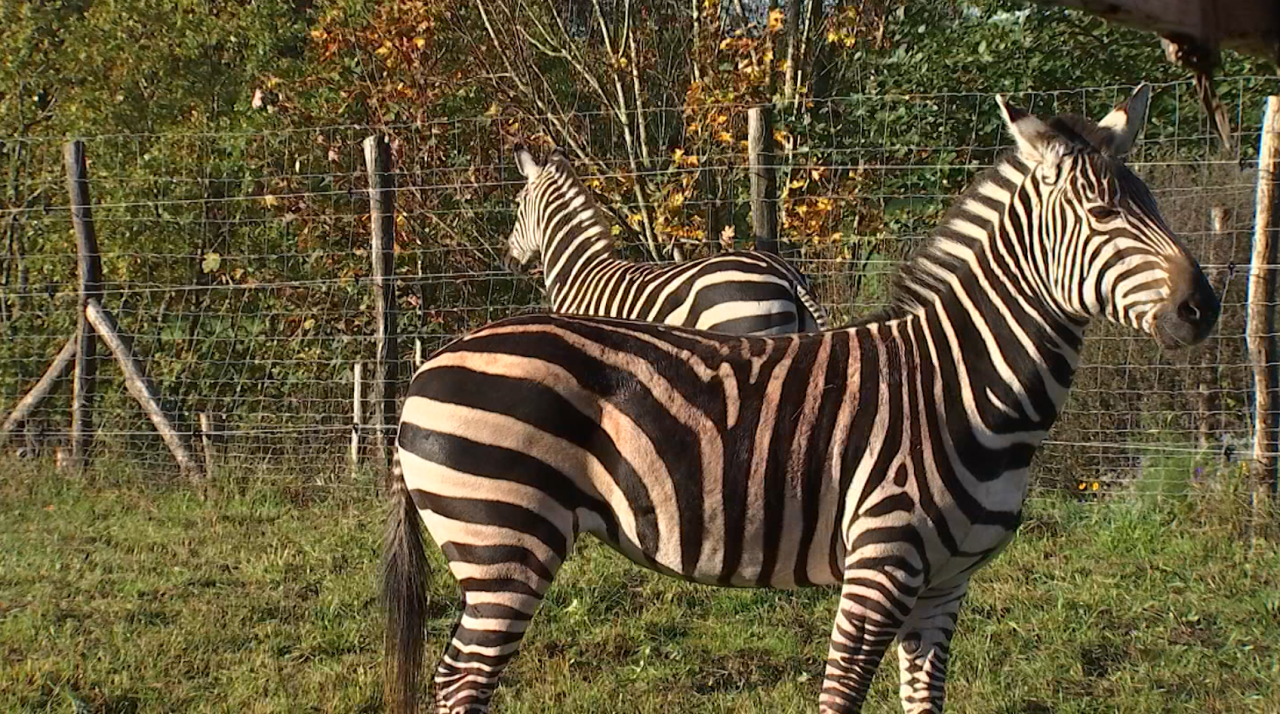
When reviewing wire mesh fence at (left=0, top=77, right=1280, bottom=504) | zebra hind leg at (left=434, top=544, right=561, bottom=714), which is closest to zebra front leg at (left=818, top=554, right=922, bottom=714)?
zebra hind leg at (left=434, top=544, right=561, bottom=714)

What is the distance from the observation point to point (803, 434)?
3.68 meters

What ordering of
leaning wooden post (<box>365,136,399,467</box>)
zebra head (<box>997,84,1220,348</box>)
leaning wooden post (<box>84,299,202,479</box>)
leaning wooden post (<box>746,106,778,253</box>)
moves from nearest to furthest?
zebra head (<box>997,84,1220,348</box>)
leaning wooden post (<box>746,106,778,253</box>)
leaning wooden post (<box>365,136,399,467</box>)
leaning wooden post (<box>84,299,202,479</box>)

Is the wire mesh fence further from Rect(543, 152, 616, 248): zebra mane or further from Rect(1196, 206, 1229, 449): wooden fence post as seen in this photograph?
Rect(543, 152, 616, 248): zebra mane

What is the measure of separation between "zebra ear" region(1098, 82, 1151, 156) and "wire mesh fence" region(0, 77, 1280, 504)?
345 cm

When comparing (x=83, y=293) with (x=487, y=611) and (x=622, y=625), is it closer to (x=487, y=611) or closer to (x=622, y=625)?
(x=622, y=625)

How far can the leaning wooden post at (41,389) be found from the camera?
8.73 m

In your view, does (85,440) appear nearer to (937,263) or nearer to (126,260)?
(126,260)

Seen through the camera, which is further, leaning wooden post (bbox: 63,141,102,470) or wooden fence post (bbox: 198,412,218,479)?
leaning wooden post (bbox: 63,141,102,470)

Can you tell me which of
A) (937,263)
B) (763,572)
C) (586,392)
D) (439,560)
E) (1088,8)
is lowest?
(439,560)

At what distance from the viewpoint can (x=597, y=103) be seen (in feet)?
41.0

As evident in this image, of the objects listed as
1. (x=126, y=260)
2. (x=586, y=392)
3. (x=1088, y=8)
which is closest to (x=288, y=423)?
(x=126, y=260)

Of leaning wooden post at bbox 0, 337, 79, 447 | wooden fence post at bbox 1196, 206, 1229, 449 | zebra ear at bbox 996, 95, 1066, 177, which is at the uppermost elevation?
zebra ear at bbox 996, 95, 1066, 177

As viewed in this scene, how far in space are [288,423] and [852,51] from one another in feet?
22.1

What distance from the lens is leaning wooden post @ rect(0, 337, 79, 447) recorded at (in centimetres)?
873
